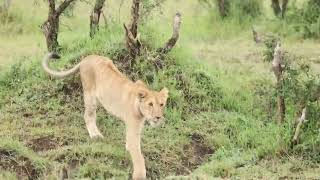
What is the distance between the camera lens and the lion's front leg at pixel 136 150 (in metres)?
6.69

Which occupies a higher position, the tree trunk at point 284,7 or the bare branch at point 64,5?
the bare branch at point 64,5

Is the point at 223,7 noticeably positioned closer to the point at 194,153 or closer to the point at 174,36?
the point at 174,36

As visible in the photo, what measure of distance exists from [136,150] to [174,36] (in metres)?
2.58

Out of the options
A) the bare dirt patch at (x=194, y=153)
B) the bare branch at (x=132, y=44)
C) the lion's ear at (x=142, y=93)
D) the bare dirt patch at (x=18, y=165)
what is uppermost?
the bare branch at (x=132, y=44)

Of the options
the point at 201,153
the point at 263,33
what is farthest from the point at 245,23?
the point at 201,153

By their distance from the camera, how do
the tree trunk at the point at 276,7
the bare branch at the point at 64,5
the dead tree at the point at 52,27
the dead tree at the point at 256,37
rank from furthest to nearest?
1. the tree trunk at the point at 276,7
2. the dead tree at the point at 256,37
3. the dead tree at the point at 52,27
4. the bare branch at the point at 64,5

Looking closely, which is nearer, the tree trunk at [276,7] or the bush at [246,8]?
the bush at [246,8]

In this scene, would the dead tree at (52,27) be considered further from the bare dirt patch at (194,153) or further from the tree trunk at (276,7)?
the tree trunk at (276,7)

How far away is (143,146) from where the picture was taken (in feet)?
25.1

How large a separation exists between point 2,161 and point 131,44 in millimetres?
2556

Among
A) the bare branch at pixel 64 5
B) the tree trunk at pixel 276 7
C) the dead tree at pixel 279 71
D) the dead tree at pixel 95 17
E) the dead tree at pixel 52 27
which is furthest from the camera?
the tree trunk at pixel 276 7

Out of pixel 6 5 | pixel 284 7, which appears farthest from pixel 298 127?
pixel 6 5

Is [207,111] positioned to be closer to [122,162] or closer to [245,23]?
[122,162]

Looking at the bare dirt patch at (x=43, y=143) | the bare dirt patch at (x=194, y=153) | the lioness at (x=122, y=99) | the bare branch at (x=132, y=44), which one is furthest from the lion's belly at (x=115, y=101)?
the bare branch at (x=132, y=44)
